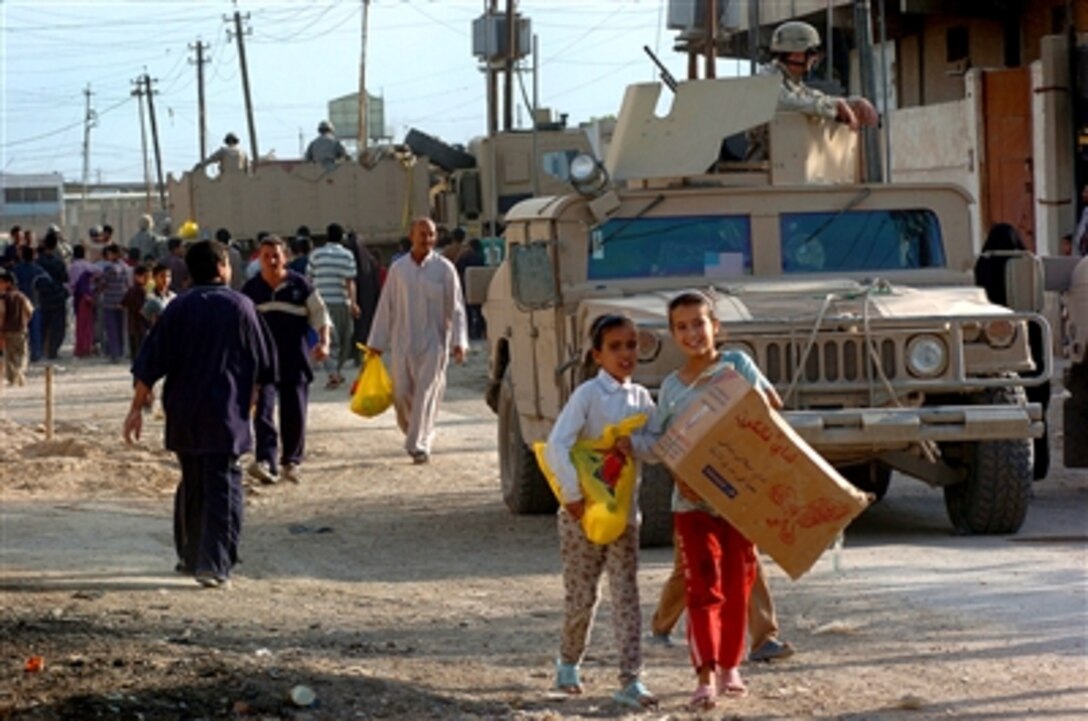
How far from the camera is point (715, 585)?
7402 millimetres

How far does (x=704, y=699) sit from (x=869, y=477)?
5.81 metres

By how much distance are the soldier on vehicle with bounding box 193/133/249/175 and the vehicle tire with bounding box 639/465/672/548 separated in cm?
3030

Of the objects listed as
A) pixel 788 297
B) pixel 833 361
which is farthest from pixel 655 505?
pixel 788 297

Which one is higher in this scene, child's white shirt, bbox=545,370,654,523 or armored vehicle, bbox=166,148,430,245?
armored vehicle, bbox=166,148,430,245

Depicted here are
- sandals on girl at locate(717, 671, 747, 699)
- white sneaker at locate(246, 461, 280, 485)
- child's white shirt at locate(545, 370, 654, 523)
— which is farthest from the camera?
white sneaker at locate(246, 461, 280, 485)

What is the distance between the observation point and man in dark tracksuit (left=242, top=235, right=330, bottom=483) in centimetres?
1496

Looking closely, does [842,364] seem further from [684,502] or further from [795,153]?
[684,502]

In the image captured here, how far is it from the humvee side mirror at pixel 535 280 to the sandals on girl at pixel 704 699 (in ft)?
16.7

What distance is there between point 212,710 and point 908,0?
29.9 metres

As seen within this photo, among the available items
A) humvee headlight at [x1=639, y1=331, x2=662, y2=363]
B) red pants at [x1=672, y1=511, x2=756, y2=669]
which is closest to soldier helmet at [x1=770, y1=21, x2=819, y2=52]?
humvee headlight at [x1=639, y1=331, x2=662, y2=363]

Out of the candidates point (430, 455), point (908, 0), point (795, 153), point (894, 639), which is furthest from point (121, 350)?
point (894, 639)

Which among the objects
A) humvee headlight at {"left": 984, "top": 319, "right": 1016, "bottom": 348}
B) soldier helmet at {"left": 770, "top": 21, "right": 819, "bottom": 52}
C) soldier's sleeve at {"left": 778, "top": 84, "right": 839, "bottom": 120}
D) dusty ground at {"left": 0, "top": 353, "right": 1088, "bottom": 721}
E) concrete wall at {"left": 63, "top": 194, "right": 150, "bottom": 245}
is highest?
concrete wall at {"left": 63, "top": 194, "right": 150, "bottom": 245}

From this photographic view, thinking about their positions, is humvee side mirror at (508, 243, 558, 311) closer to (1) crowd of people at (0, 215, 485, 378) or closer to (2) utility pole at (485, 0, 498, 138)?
(1) crowd of people at (0, 215, 485, 378)

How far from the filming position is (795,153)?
522 inches
